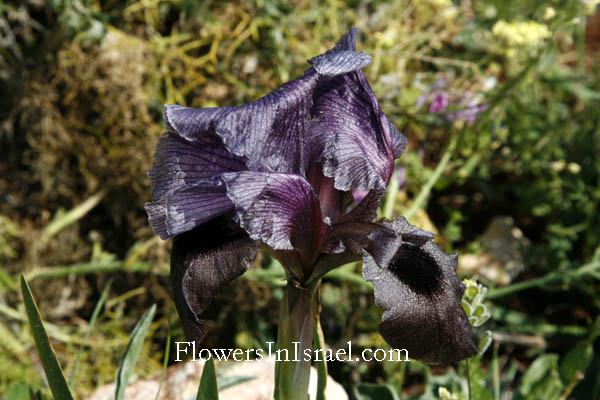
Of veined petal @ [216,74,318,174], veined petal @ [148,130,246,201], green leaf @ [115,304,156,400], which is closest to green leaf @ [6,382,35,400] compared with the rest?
green leaf @ [115,304,156,400]

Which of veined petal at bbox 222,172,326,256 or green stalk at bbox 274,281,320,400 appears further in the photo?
green stalk at bbox 274,281,320,400

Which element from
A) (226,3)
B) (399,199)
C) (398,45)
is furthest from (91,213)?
(398,45)

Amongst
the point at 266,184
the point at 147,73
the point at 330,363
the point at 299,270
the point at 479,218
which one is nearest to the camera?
the point at 266,184

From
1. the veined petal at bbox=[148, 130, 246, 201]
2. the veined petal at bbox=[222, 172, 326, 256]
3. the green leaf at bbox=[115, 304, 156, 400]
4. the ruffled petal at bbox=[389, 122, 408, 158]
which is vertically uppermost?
the ruffled petal at bbox=[389, 122, 408, 158]

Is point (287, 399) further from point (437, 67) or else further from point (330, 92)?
point (437, 67)

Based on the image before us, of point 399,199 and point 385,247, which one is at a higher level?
point 399,199

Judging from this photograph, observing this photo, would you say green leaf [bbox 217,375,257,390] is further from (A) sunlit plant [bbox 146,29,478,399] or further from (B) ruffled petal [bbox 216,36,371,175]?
(B) ruffled petal [bbox 216,36,371,175]
